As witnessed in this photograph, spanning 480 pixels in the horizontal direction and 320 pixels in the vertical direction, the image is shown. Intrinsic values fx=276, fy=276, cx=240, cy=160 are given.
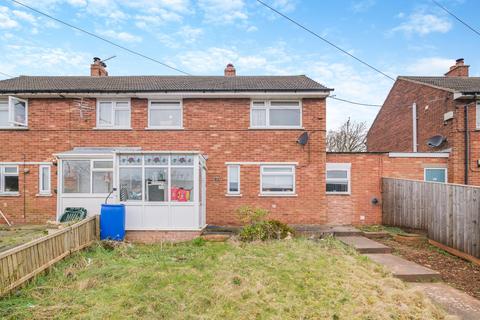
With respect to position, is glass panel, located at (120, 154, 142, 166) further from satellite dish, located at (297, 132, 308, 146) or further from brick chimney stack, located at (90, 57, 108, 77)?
brick chimney stack, located at (90, 57, 108, 77)

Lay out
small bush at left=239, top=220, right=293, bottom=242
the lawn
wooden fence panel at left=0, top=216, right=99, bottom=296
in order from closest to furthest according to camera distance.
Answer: the lawn → wooden fence panel at left=0, top=216, right=99, bottom=296 → small bush at left=239, top=220, right=293, bottom=242

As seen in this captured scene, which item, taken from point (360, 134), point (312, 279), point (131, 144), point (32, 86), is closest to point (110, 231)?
point (131, 144)

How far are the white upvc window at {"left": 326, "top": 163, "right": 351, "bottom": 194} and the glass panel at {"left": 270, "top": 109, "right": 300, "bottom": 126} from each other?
89.0 inches

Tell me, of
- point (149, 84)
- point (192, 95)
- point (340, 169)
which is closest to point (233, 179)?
point (192, 95)

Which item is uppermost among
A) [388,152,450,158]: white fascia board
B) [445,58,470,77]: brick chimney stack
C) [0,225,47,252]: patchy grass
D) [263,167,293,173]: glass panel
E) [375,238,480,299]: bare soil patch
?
[445,58,470,77]: brick chimney stack

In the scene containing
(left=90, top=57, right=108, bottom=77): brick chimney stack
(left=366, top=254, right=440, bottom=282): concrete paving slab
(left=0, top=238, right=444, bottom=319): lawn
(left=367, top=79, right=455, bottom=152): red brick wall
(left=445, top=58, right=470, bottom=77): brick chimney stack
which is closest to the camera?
(left=0, top=238, right=444, bottom=319): lawn

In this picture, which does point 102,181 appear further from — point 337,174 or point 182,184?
point 337,174

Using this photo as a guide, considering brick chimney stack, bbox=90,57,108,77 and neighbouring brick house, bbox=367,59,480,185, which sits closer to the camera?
neighbouring brick house, bbox=367,59,480,185

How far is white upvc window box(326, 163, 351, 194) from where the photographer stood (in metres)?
11.0

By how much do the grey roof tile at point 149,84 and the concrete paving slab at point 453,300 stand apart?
7185 mm

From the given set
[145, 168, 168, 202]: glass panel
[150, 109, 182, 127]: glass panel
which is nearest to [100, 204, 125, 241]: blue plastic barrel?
[145, 168, 168, 202]: glass panel

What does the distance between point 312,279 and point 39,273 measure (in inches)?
201

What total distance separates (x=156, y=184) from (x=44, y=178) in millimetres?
5352

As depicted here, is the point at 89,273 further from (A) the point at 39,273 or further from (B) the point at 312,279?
(B) the point at 312,279
